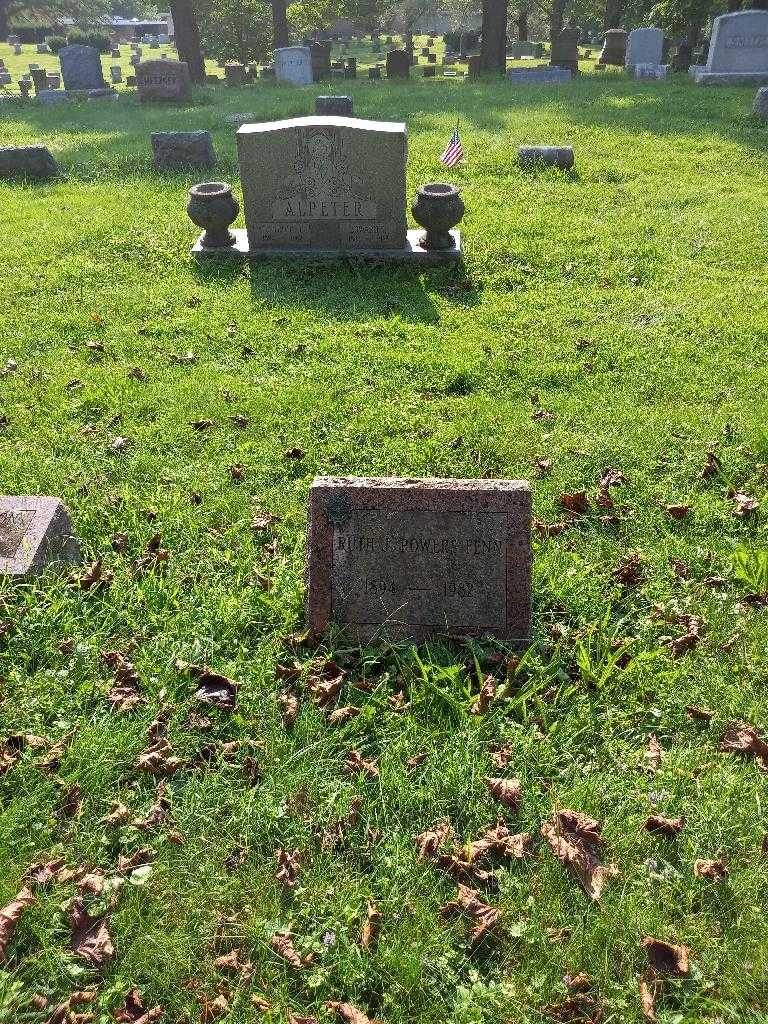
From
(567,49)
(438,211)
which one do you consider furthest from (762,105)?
(567,49)

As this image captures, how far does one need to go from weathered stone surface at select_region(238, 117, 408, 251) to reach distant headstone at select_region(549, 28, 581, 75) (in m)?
19.3

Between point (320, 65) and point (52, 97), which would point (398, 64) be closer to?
point (320, 65)

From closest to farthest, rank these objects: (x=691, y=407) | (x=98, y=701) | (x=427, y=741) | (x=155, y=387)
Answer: (x=427, y=741) → (x=98, y=701) → (x=691, y=407) → (x=155, y=387)

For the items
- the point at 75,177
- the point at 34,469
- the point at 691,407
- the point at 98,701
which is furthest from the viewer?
the point at 75,177

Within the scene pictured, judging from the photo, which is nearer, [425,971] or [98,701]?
[425,971]

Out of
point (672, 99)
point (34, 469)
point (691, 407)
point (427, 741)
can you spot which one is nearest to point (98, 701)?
point (427, 741)

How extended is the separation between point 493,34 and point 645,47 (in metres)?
4.85

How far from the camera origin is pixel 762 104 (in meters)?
14.9

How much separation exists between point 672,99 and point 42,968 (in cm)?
2029

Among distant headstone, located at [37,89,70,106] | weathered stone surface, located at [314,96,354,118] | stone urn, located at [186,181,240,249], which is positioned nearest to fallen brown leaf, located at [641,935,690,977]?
stone urn, located at [186,181,240,249]

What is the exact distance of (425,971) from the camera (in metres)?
2.55

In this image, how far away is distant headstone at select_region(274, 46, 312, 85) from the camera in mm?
24391

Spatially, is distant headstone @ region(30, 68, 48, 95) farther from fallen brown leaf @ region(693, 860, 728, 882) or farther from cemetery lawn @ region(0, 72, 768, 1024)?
Result: fallen brown leaf @ region(693, 860, 728, 882)

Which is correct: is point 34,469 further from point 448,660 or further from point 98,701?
point 448,660
